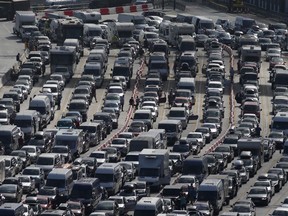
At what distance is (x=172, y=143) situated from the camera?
398 ft

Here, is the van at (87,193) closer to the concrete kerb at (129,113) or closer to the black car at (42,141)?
the black car at (42,141)

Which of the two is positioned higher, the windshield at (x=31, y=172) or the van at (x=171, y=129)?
the windshield at (x=31, y=172)

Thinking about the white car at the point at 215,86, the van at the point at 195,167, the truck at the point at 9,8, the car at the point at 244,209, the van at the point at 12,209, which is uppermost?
the van at the point at 12,209

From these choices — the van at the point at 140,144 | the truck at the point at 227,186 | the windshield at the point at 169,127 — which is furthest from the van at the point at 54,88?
the truck at the point at 227,186

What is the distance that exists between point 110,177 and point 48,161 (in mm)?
5649

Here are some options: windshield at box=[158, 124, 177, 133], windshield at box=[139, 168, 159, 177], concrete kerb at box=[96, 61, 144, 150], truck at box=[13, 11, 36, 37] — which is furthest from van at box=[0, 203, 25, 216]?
truck at box=[13, 11, 36, 37]

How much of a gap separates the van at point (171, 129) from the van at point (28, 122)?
302 inches

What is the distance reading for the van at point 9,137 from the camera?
385 ft

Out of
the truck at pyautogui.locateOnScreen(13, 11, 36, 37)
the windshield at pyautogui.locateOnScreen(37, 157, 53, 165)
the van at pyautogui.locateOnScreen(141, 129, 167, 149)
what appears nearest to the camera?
the windshield at pyautogui.locateOnScreen(37, 157, 53, 165)

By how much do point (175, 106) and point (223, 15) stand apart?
6586 centimetres

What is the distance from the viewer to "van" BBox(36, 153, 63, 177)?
110581mm

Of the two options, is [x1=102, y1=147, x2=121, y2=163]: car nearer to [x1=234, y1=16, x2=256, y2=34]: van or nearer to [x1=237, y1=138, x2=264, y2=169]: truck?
[x1=237, y1=138, x2=264, y2=169]: truck

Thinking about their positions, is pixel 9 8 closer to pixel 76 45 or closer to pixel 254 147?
pixel 76 45

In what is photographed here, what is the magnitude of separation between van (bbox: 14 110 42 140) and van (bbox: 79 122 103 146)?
3066mm
